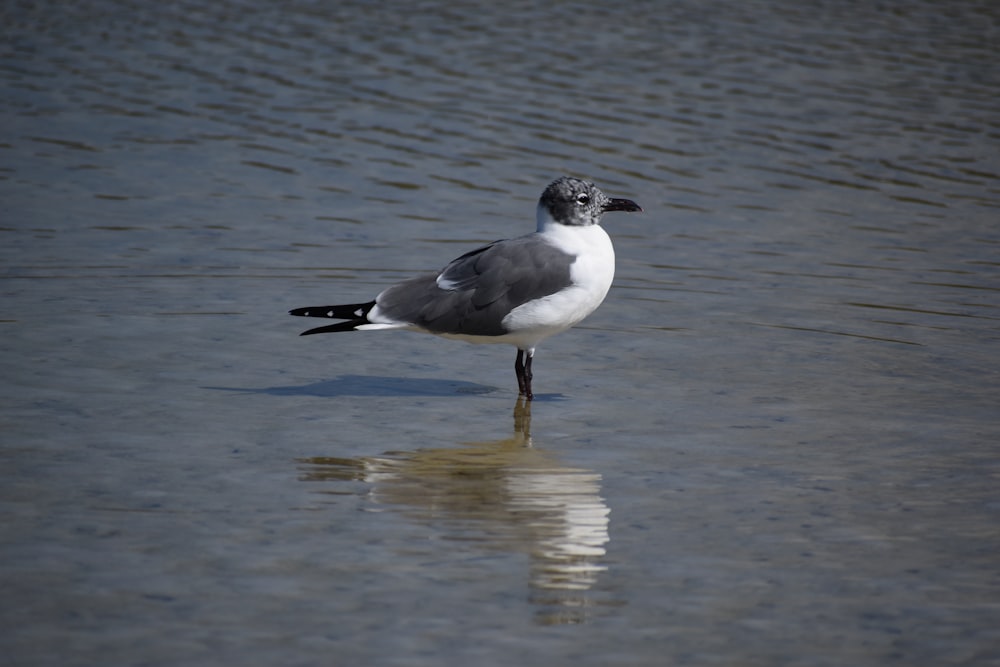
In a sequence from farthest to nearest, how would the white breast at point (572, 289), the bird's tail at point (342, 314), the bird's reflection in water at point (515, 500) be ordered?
the bird's tail at point (342, 314)
the white breast at point (572, 289)
the bird's reflection in water at point (515, 500)

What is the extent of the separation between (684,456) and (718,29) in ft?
44.8

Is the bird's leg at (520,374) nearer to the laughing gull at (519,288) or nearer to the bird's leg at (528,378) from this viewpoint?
the bird's leg at (528,378)

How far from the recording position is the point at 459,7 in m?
21.2

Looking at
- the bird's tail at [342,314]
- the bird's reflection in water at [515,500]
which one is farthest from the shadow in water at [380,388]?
the bird's reflection in water at [515,500]

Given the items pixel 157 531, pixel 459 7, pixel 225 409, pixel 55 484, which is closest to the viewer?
pixel 157 531

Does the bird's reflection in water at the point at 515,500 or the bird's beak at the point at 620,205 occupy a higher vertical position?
the bird's beak at the point at 620,205

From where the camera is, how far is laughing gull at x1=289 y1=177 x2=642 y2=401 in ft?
24.2

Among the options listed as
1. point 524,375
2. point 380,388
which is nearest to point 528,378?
point 524,375

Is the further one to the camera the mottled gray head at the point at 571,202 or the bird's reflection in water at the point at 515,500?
the mottled gray head at the point at 571,202

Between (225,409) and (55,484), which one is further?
(225,409)

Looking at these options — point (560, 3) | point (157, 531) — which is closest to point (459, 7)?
point (560, 3)

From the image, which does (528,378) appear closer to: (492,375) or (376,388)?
(492,375)

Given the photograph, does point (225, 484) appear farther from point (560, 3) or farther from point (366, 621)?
point (560, 3)

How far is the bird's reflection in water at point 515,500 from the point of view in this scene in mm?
5438
